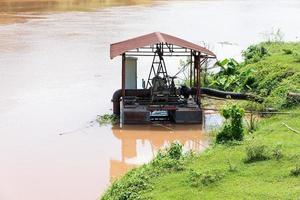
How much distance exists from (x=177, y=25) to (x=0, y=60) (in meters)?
15.4

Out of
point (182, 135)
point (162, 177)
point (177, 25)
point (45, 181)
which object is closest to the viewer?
point (162, 177)

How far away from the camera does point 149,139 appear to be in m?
16.2

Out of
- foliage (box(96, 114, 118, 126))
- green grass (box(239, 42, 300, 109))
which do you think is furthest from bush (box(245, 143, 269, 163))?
foliage (box(96, 114, 118, 126))

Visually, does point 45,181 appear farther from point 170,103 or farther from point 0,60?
point 0,60

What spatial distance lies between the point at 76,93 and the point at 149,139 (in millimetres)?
6032

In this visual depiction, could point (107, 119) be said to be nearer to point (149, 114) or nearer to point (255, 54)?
point (149, 114)

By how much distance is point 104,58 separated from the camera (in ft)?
93.4

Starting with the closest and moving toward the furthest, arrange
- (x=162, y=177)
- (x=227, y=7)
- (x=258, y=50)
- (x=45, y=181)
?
(x=162, y=177) < (x=45, y=181) < (x=258, y=50) < (x=227, y=7)

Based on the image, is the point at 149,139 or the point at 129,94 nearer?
the point at 149,139

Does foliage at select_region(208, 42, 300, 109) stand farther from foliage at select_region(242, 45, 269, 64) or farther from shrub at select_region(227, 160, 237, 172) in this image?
shrub at select_region(227, 160, 237, 172)

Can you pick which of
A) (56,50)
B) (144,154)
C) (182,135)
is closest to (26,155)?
(144,154)

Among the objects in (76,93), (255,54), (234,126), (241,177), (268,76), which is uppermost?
(255,54)

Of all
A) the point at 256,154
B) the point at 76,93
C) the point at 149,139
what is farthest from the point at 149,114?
the point at 256,154

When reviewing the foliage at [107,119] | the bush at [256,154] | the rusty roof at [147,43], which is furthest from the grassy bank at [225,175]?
the foliage at [107,119]
